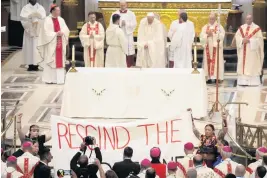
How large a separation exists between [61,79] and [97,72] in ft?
14.4

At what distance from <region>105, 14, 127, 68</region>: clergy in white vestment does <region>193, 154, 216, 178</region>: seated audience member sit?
9249mm

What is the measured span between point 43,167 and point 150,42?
10.4 metres

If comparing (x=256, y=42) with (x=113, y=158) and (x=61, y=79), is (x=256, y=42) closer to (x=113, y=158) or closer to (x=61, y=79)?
(x=61, y=79)

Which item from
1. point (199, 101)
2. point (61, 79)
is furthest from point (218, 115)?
point (61, 79)

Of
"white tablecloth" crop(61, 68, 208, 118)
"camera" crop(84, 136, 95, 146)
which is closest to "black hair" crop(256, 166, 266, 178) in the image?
"camera" crop(84, 136, 95, 146)

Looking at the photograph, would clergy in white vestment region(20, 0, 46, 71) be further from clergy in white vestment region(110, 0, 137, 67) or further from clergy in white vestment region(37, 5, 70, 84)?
clergy in white vestment region(110, 0, 137, 67)

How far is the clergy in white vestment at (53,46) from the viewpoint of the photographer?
21.9 m

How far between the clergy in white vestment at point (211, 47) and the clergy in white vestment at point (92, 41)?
7.58ft

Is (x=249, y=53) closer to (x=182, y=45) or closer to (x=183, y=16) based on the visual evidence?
(x=182, y=45)

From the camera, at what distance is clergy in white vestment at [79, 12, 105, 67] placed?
21734 millimetres

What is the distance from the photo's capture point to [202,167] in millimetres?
11336

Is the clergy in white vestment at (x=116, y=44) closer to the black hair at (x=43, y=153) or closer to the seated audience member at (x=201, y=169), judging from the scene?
the black hair at (x=43, y=153)

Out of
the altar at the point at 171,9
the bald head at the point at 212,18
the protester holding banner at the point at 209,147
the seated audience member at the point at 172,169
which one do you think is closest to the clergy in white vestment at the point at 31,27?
the altar at the point at 171,9

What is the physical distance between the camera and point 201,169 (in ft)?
37.0
